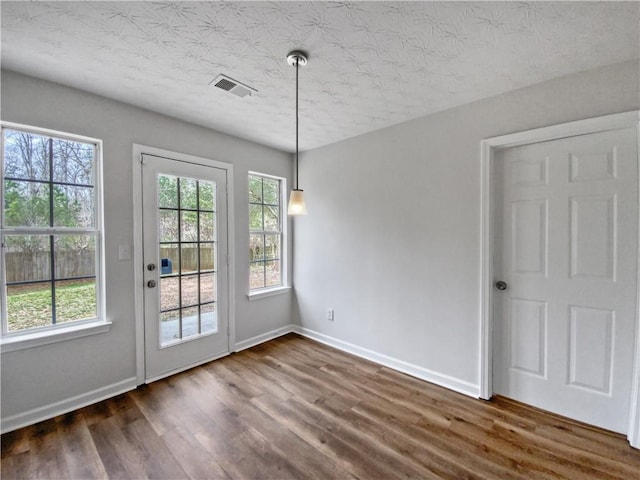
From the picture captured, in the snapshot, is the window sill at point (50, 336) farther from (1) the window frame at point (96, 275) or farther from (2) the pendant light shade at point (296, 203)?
(2) the pendant light shade at point (296, 203)

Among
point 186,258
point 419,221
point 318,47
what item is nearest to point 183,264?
point 186,258

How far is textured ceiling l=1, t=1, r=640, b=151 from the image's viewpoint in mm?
1402

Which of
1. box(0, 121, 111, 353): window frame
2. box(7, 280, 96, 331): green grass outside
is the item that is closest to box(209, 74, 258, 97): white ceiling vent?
box(0, 121, 111, 353): window frame

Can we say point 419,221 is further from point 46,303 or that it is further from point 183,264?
point 46,303

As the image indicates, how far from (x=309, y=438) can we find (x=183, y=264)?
1984 millimetres

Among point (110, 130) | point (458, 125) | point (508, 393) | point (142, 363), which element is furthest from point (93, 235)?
point (508, 393)

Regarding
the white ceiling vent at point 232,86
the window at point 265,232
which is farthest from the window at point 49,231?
the window at point 265,232

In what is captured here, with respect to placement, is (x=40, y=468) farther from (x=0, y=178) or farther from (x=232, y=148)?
(x=232, y=148)

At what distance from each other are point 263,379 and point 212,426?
69 cm

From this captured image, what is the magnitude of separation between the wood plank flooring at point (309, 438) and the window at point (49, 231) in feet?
2.70

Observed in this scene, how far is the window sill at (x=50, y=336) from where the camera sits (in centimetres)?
190

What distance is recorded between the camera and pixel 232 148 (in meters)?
3.19

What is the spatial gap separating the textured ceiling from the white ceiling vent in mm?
52

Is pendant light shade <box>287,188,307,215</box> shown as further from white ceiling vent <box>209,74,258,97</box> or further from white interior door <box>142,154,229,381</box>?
white interior door <box>142,154,229,381</box>
